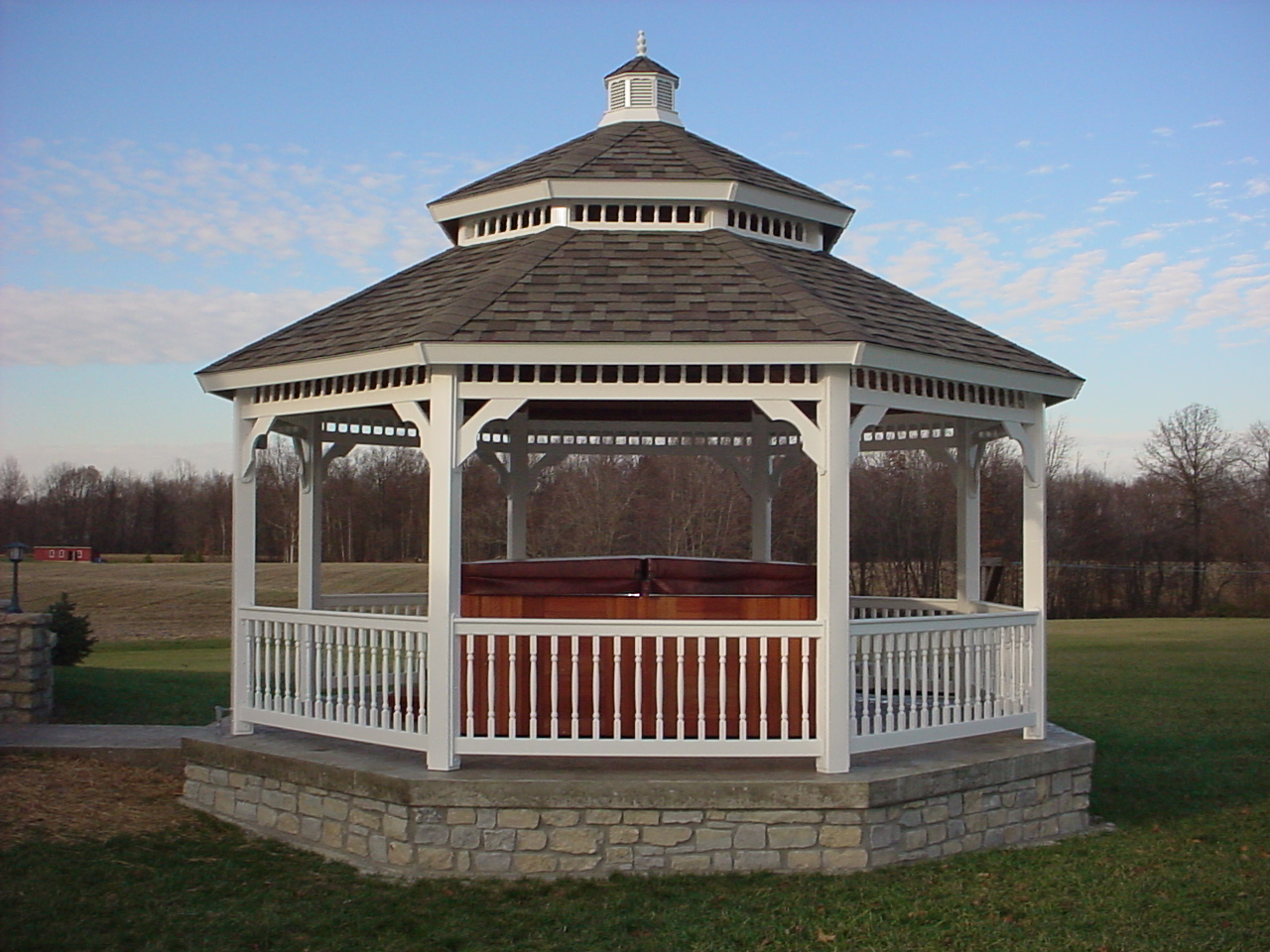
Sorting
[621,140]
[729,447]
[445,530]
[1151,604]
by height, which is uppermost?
[621,140]

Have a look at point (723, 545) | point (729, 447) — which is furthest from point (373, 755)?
point (723, 545)

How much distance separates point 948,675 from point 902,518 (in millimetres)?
32646

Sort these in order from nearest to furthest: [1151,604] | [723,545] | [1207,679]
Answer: [1207,679]
[723,545]
[1151,604]

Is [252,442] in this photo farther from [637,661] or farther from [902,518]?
[902,518]

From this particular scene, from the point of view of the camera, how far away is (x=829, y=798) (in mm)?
6906

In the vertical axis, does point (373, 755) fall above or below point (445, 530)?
below

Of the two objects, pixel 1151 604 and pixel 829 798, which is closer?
pixel 829 798

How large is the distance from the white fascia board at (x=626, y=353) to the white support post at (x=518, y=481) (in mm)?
3714

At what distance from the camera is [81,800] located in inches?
336

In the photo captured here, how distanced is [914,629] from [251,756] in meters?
4.51

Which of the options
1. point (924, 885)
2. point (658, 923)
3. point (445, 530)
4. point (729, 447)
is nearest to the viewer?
point (658, 923)

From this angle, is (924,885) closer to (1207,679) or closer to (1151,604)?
(1207,679)

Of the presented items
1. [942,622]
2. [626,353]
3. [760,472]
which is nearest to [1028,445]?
[942,622]

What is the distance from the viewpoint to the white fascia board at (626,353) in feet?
23.4
